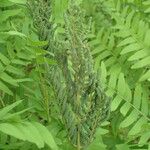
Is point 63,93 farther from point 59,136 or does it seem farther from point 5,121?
point 59,136

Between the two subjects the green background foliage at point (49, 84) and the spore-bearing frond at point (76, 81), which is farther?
the green background foliage at point (49, 84)

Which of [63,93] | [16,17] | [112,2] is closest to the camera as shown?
[63,93]

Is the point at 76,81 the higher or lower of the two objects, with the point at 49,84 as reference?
higher

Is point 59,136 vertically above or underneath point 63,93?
underneath

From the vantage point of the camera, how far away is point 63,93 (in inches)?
63.2

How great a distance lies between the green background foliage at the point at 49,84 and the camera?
64.2 inches

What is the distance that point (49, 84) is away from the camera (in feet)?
5.92

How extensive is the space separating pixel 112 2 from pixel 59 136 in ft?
3.18

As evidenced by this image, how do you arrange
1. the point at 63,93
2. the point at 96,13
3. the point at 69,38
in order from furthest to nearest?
the point at 96,13
the point at 63,93
the point at 69,38

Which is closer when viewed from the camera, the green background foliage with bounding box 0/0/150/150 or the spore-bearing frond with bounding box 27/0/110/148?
the spore-bearing frond with bounding box 27/0/110/148

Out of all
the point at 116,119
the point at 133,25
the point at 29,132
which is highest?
the point at 133,25

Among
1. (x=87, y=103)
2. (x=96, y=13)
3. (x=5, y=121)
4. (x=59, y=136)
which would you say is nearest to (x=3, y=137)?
(x=59, y=136)

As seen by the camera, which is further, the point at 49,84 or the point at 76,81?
the point at 49,84

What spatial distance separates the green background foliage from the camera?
5.35 ft
